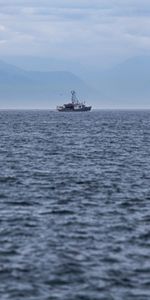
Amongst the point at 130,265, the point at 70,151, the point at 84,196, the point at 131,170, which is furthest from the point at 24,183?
the point at 70,151

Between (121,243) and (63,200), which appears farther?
(63,200)

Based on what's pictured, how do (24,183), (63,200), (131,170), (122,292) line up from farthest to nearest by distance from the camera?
(131,170)
(24,183)
(63,200)
(122,292)

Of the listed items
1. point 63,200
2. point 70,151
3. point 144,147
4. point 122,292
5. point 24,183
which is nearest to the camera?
point 122,292

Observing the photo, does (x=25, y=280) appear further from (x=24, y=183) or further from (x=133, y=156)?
(x=133, y=156)

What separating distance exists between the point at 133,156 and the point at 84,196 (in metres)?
30.7

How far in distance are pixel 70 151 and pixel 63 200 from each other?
1497 inches

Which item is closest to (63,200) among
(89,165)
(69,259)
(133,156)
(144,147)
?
(69,259)

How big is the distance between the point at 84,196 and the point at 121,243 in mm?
12214

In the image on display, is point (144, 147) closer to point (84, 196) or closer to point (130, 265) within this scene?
point (84, 196)

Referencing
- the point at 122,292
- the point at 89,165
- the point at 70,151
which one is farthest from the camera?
the point at 70,151

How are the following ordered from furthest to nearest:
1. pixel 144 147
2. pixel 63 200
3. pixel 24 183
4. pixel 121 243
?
1. pixel 144 147
2. pixel 24 183
3. pixel 63 200
4. pixel 121 243

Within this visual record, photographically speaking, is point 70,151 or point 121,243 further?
point 70,151

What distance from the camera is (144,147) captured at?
287 ft

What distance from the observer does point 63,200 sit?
4138 cm
